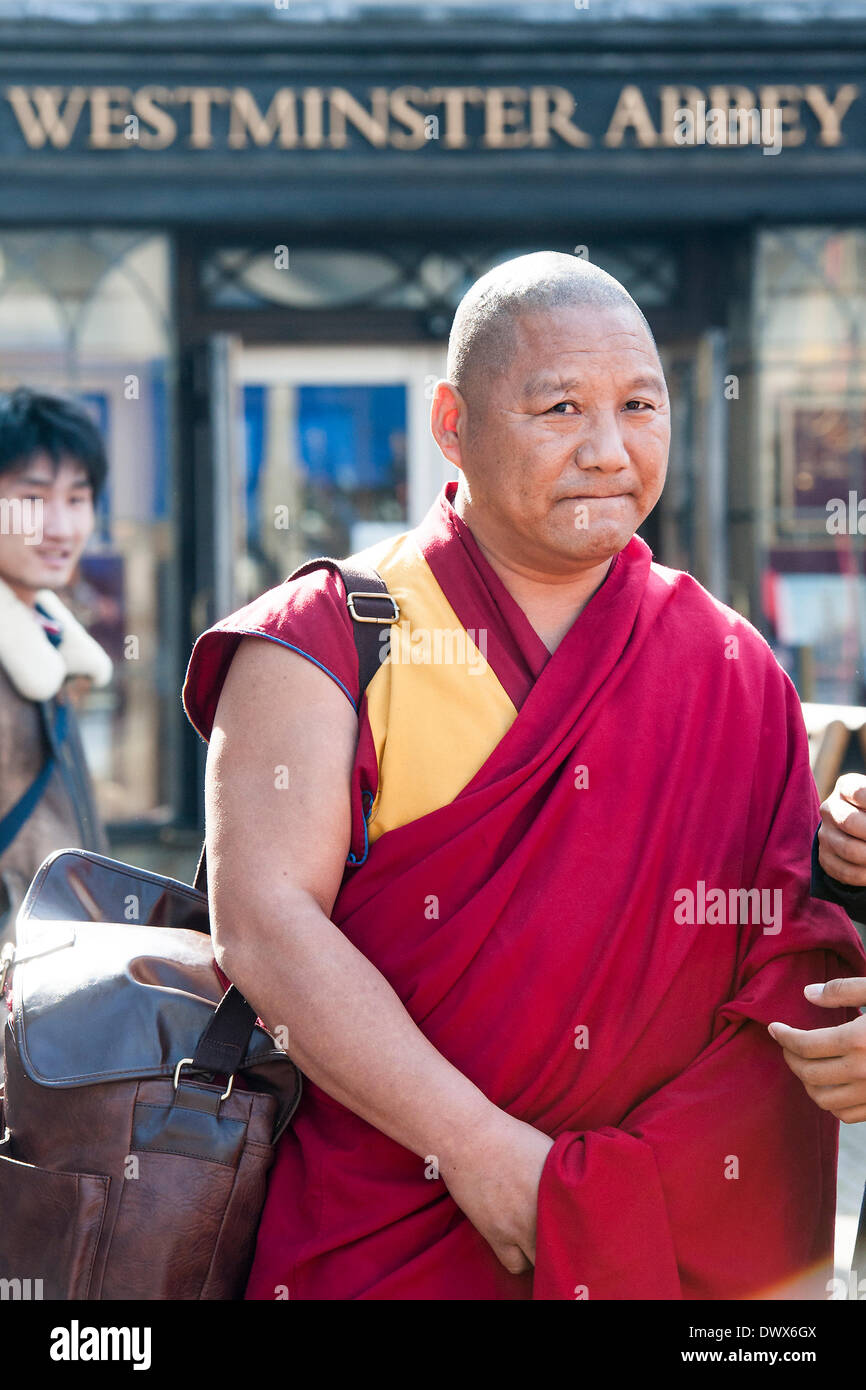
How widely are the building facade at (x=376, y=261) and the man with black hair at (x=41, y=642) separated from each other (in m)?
2.78

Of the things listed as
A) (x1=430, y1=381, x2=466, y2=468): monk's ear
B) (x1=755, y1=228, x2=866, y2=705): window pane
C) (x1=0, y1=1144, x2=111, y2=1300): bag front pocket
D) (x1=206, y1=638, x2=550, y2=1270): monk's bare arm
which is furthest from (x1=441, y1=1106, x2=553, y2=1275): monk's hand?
(x1=755, y1=228, x2=866, y2=705): window pane

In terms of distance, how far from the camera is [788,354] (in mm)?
6562

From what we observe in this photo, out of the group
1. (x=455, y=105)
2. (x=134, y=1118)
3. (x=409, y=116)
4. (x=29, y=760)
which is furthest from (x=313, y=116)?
(x=134, y=1118)

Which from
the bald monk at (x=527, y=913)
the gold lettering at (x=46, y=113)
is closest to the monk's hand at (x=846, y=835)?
the bald monk at (x=527, y=913)

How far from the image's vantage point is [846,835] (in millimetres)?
1696

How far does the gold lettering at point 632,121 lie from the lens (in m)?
6.18

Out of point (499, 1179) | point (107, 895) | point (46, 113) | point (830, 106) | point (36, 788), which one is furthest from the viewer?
point (830, 106)

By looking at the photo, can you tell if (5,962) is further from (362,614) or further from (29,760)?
(29,760)

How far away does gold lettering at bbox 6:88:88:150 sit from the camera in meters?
6.11

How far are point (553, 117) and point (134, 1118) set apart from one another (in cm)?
553

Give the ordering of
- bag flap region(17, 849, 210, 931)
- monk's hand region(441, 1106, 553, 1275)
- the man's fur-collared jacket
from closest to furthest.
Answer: monk's hand region(441, 1106, 553, 1275), bag flap region(17, 849, 210, 931), the man's fur-collared jacket

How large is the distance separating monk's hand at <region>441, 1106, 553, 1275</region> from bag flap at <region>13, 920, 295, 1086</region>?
0.27 m

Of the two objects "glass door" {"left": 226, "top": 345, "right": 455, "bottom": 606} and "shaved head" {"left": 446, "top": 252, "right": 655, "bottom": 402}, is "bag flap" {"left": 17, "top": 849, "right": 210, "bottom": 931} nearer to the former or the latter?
"shaved head" {"left": 446, "top": 252, "right": 655, "bottom": 402}
